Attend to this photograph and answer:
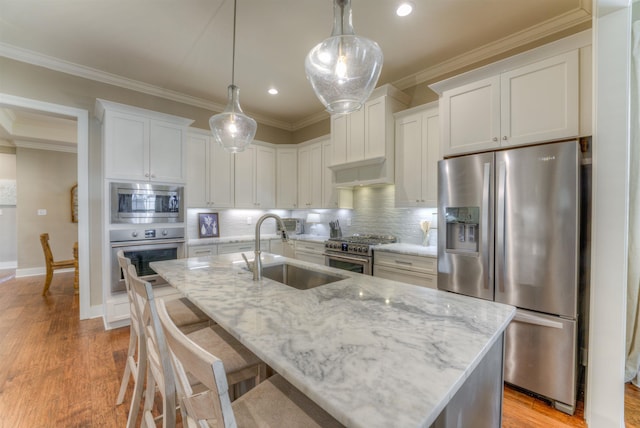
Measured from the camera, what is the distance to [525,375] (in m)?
1.98

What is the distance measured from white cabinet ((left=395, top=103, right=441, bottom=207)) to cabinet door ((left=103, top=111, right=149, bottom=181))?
2987 mm

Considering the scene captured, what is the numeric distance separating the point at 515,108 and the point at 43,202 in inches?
311

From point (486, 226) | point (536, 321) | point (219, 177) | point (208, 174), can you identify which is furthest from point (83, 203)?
point (536, 321)

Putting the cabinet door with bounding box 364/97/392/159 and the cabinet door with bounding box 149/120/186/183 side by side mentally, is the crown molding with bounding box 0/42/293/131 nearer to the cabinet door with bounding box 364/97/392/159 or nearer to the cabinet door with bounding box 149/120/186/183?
the cabinet door with bounding box 149/120/186/183

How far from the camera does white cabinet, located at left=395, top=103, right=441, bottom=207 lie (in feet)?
9.70

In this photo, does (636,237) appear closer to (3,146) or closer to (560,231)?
(560,231)

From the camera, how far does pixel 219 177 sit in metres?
4.09

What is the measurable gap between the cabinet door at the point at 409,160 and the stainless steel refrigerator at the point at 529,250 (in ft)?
2.61

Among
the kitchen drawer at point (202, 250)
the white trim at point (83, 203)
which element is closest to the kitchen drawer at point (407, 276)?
the kitchen drawer at point (202, 250)

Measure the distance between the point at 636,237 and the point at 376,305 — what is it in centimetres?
214

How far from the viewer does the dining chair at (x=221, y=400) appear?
1.96 feet

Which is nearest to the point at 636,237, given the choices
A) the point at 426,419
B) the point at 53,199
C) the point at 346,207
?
the point at 426,419

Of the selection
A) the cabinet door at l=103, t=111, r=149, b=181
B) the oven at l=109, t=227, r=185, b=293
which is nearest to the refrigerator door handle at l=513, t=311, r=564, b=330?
the oven at l=109, t=227, r=185, b=293

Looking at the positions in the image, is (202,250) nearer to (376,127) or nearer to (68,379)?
(68,379)
